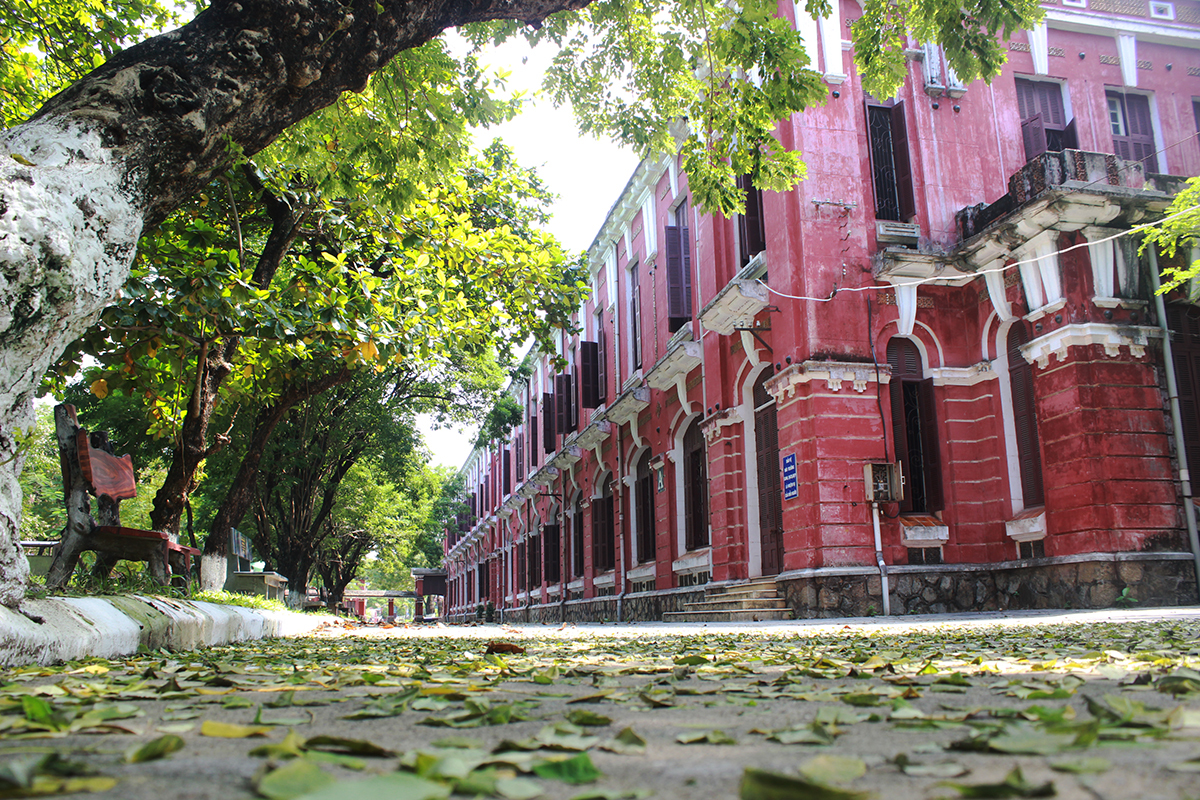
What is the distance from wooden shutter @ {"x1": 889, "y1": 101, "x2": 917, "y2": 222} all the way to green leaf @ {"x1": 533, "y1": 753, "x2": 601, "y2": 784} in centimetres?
1278

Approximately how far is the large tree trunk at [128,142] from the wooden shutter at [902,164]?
10009 millimetres

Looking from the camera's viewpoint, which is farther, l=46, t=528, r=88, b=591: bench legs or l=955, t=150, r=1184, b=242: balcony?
l=955, t=150, r=1184, b=242: balcony

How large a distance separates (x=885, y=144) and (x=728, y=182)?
22.6 ft

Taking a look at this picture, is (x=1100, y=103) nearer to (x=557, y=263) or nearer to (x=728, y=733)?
(x=557, y=263)

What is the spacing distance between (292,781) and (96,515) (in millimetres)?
5847

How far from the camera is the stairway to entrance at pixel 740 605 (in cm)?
1164

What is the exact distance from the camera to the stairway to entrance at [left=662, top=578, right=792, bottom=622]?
11.6m

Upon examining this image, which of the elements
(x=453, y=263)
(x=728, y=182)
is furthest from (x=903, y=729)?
(x=453, y=263)

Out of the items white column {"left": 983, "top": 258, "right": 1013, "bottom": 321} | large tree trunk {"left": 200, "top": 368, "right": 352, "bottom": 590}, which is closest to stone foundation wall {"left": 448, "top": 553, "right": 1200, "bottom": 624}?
white column {"left": 983, "top": 258, "right": 1013, "bottom": 321}

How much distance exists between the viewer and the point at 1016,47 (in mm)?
13594

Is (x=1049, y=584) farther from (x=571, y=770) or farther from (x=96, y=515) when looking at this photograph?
(x=571, y=770)

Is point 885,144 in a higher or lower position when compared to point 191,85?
higher

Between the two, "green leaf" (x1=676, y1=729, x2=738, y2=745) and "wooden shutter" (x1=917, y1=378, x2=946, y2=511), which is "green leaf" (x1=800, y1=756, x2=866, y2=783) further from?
"wooden shutter" (x1=917, y1=378, x2=946, y2=511)

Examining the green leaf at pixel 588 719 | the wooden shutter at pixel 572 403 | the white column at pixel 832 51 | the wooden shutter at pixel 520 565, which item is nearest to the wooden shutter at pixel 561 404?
the wooden shutter at pixel 572 403
